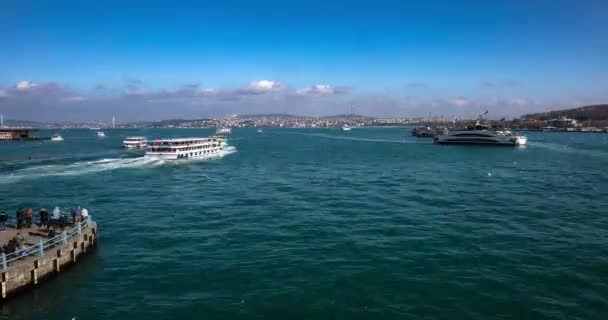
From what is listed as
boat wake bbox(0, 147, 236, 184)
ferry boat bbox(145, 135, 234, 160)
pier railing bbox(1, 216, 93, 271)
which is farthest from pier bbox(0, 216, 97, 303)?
ferry boat bbox(145, 135, 234, 160)

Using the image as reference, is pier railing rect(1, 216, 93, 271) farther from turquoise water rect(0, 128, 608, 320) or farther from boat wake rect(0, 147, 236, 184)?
boat wake rect(0, 147, 236, 184)

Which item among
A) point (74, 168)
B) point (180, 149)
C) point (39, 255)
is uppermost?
point (180, 149)

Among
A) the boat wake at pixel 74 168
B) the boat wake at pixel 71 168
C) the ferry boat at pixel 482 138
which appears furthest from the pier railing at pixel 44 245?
the ferry boat at pixel 482 138

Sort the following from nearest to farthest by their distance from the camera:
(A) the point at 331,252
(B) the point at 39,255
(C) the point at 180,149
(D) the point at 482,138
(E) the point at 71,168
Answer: (B) the point at 39,255
(A) the point at 331,252
(E) the point at 71,168
(C) the point at 180,149
(D) the point at 482,138

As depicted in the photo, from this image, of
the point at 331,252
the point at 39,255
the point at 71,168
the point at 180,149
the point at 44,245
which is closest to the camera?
the point at 39,255

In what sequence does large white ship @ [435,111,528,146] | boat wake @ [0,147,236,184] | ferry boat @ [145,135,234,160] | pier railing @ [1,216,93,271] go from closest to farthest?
1. pier railing @ [1,216,93,271]
2. boat wake @ [0,147,236,184]
3. ferry boat @ [145,135,234,160]
4. large white ship @ [435,111,528,146]

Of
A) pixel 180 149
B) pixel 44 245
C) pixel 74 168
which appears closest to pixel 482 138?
pixel 180 149

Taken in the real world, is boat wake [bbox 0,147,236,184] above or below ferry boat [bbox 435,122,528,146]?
below

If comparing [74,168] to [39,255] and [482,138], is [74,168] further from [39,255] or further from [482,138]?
[482,138]
